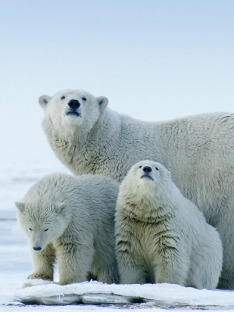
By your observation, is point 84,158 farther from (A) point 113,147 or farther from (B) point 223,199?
(B) point 223,199

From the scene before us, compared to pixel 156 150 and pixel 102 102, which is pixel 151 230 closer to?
pixel 156 150

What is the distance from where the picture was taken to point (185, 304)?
494cm

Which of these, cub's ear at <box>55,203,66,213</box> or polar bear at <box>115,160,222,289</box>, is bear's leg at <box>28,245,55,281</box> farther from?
polar bear at <box>115,160,222,289</box>

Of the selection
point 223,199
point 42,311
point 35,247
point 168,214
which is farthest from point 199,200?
point 42,311

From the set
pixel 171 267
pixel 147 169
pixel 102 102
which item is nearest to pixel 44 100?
pixel 102 102

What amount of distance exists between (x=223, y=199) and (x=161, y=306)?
113 inches

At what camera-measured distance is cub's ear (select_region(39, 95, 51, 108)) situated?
798cm

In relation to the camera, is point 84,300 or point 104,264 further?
point 104,264

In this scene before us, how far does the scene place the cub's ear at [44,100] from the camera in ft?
26.2

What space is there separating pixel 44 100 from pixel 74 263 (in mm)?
2565

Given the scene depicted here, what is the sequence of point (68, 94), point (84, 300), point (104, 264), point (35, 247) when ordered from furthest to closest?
1. point (68, 94)
2. point (104, 264)
3. point (35, 247)
4. point (84, 300)

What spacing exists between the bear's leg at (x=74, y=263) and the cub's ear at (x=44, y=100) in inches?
95.0

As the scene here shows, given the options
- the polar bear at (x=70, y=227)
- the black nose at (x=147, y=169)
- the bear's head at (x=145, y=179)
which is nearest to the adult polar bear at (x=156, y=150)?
the polar bear at (x=70, y=227)

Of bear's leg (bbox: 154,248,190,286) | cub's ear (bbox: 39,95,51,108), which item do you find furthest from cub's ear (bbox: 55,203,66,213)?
cub's ear (bbox: 39,95,51,108)
